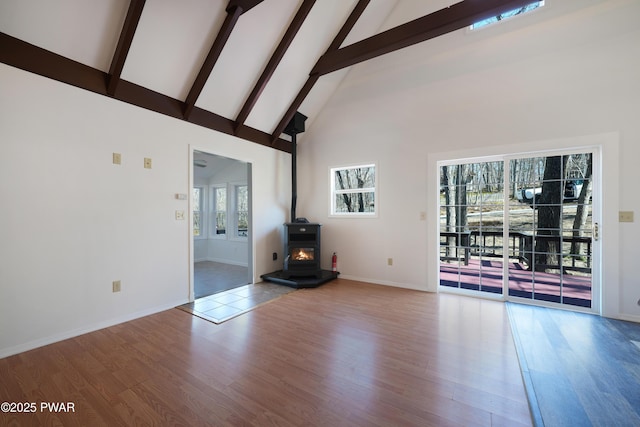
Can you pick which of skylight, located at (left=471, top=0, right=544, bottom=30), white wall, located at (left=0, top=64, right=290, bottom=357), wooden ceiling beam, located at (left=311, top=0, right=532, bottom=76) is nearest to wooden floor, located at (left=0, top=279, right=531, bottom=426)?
white wall, located at (left=0, top=64, right=290, bottom=357)

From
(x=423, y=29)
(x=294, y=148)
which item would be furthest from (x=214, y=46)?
(x=423, y=29)

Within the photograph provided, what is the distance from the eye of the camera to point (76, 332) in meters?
2.47

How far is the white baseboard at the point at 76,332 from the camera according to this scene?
214cm

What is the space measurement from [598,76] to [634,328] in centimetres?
275

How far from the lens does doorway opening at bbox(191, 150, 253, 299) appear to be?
19.6 feet

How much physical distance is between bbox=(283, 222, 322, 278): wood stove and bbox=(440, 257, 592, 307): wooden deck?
6.71ft

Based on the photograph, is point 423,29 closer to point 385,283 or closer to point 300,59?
point 300,59

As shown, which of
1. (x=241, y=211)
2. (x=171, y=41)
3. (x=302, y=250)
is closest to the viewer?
(x=171, y=41)

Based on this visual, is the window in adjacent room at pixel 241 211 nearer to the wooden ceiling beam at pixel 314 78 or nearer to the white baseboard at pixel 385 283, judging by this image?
the wooden ceiling beam at pixel 314 78

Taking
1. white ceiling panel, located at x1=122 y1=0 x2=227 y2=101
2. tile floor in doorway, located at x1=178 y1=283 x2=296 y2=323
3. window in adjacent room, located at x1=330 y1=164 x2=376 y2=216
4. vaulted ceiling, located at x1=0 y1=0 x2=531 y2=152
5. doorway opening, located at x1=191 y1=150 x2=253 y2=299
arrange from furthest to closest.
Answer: doorway opening, located at x1=191 y1=150 x2=253 y2=299, window in adjacent room, located at x1=330 y1=164 x2=376 y2=216, tile floor in doorway, located at x1=178 y1=283 x2=296 y2=323, white ceiling panel, located at x1=122 y1=0 x2=227 y2=101, vaulted ceiling, located at x1=0 y1=0 x2=531 y2=152

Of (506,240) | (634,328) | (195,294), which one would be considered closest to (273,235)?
(195,294)

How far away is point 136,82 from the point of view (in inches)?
112

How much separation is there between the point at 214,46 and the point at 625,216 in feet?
16.5

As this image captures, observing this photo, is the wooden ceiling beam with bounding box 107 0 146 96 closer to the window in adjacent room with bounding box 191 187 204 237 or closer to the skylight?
the skylight
